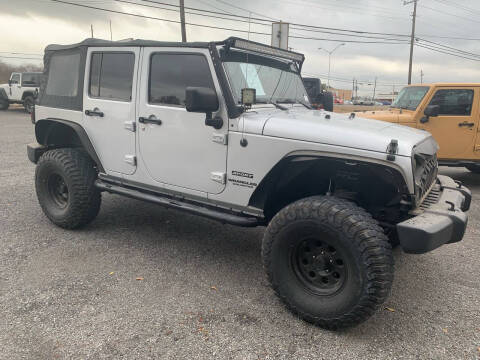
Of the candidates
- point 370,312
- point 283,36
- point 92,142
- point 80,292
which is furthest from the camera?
point 283,36

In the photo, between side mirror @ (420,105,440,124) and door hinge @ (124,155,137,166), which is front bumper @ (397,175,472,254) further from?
side mirror @ (420,105,440,124)

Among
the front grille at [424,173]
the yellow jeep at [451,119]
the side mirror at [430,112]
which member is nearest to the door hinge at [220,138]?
the front grille at [424,173]

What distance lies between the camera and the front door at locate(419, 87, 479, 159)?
687 cm

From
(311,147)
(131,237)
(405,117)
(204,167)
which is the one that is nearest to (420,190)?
(311,147)

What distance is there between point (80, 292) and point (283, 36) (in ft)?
24.9

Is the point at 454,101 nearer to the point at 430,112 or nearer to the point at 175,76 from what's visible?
the point at 430,112

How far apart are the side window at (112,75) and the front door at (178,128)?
231mm

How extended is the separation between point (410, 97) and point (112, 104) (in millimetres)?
5989

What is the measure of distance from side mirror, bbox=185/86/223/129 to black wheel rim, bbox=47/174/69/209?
7.76ft

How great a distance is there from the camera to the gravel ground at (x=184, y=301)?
2582 millimetres

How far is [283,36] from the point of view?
8.99m

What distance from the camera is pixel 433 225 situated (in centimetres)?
252

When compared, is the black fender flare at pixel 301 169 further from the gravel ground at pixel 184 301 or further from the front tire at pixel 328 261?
the gravel ground at pixel 184 301

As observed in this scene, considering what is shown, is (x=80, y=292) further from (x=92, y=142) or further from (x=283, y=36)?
(x=283, y=36)
